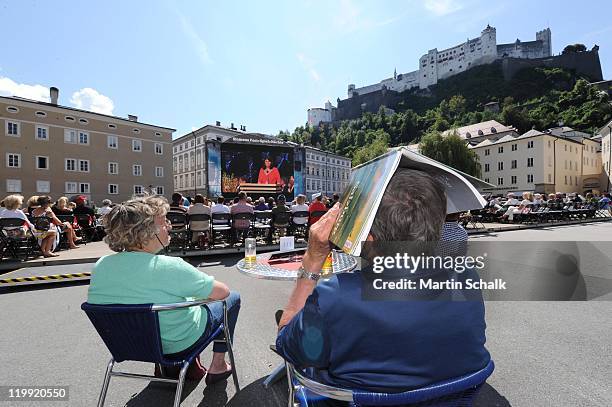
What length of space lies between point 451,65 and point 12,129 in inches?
4683

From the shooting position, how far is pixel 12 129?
3434 centimetres

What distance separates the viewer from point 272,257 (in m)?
4.01

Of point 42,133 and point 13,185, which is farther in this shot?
point 42,133

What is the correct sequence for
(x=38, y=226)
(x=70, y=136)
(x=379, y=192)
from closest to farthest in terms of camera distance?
(x=379, y=192) < (x=38, y=226) < (x=70, y=136)

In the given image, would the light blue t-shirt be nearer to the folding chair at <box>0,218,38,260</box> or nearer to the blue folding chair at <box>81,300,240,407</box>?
the blue folding chair at <box>81,300,240,407</box>

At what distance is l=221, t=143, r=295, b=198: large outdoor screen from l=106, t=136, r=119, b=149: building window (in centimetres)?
1476

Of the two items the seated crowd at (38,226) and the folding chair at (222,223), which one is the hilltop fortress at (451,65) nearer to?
the folding chair at (222,223)

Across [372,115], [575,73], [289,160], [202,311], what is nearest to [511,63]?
[575,73]

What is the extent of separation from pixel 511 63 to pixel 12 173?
4633 inches

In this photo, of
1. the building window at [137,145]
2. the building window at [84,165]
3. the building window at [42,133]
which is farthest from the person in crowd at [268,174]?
the building window at [42,133]

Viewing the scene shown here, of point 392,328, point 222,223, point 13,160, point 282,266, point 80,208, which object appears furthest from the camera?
point 13,160

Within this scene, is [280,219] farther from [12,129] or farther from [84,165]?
[12,129]

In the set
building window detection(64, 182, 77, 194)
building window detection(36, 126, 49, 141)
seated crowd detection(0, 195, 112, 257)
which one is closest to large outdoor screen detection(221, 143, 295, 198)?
building window detection(64, 182, 77, 194)

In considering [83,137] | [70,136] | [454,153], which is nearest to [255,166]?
[83,137]
